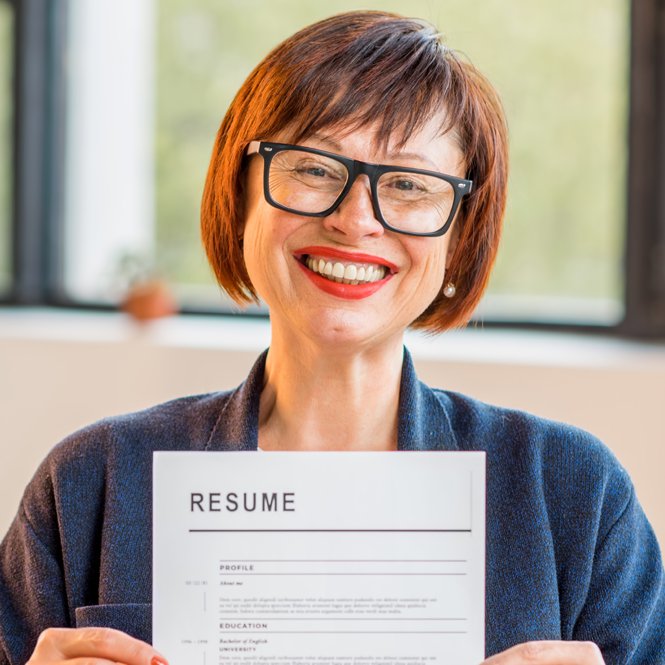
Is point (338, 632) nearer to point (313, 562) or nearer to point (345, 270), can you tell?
point (313, 562)

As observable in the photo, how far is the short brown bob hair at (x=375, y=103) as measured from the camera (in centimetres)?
106

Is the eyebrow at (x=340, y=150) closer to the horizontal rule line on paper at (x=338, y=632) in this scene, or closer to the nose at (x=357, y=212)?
the nose at (x=357, y=212)

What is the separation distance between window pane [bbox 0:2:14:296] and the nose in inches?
94.8

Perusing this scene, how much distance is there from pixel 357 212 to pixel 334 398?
0.23 m

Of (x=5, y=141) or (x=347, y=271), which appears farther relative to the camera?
(x=5, y=141)

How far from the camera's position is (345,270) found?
1063 mm

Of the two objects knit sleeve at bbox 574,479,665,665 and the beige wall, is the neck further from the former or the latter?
the beige wall

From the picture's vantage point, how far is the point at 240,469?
0.99m

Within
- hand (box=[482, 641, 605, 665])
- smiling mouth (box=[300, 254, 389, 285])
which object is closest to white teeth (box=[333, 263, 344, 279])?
smiling mouth (box=[300, 254, 389, 285])

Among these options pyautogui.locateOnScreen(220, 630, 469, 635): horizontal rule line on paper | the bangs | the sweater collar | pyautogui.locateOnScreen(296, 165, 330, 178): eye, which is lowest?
pyautogui.locateOnScreen(220, 630, 469, 635): horizontal rule line on paper

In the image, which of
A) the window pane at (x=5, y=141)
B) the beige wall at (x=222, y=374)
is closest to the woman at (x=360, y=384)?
the beige wall at (x=222, y=374)

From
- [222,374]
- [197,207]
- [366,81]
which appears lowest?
[222,374]

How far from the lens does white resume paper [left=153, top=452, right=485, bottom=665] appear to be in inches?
38.6

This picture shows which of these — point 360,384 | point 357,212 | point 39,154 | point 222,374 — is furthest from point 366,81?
point 39,154
